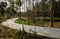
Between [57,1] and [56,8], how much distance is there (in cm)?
136

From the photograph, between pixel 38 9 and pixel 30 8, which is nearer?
pixel 30 8

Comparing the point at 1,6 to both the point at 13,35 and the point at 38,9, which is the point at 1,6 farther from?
the point at 38,9

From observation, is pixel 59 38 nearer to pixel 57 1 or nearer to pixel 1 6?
pixel 1 6

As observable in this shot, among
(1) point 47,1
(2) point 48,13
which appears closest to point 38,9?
(2) point 48,13

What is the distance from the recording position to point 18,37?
23.5 ft

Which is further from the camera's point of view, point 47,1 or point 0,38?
point 47,1

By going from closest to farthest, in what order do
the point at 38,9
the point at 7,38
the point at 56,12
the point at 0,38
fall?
the point at 7,38, the point at 0,38, the point at 56,12, the point at 38,9

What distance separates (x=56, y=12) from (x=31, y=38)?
1673 centimetres

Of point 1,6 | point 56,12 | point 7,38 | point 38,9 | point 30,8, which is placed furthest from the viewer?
point 38,9

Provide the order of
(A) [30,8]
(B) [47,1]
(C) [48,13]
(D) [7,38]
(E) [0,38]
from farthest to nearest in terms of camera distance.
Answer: (A) [30,8] → (C) [48,13] → (B) [47,1] → (E) [0,38] → (D) [7,38]

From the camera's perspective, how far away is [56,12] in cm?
2323

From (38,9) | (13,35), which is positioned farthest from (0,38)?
(38,9)

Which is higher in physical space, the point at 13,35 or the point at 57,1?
the point at 57,1

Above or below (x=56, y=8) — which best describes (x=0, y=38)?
below
